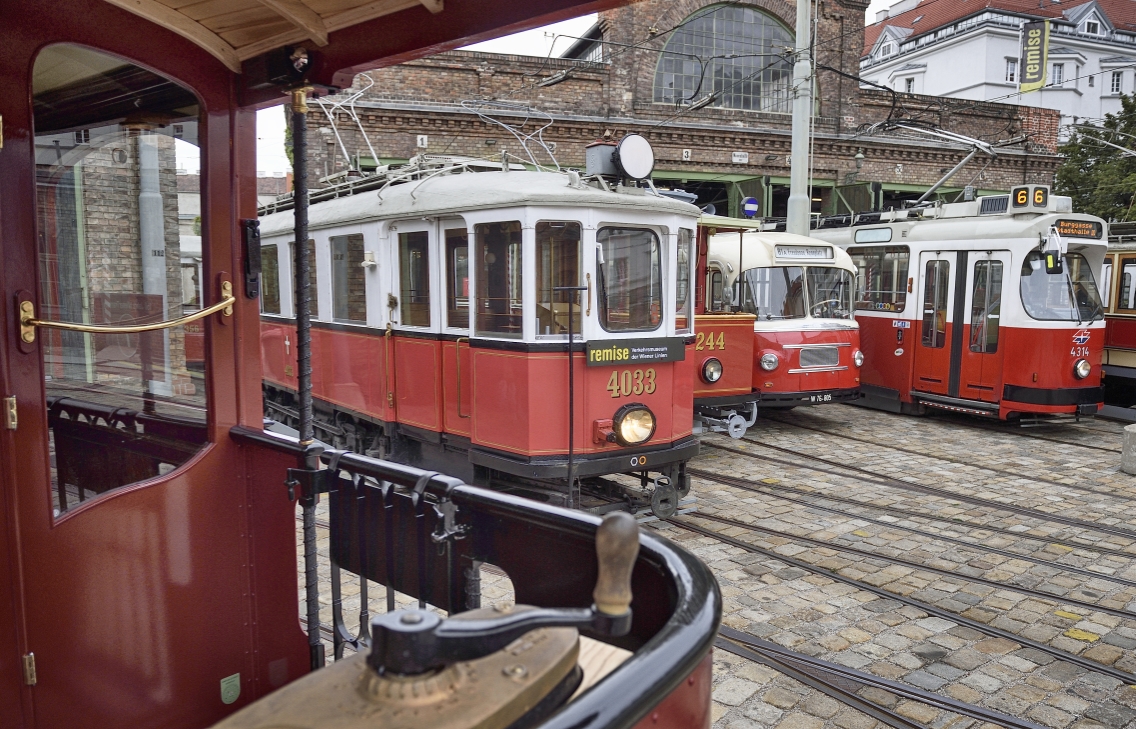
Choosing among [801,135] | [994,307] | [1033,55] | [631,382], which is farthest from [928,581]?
[1033,55]

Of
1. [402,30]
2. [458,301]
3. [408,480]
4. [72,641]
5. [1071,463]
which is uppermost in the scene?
[402,30]

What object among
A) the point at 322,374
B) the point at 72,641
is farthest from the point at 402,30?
the point at 322,374

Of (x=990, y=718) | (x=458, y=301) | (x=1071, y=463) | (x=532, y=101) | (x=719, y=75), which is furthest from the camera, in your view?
(x=719, y=75)

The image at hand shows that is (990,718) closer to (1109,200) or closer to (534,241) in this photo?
(534,241)

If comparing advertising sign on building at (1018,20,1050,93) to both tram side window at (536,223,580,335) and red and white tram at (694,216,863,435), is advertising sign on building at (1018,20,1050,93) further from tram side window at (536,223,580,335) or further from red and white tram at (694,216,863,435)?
tram side window at (536,223,580,335)

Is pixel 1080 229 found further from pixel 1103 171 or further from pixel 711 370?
pixel 1103 171

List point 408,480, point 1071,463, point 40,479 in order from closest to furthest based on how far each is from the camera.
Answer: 1. point 40,479
2. point 408,480
3. point 1071,463

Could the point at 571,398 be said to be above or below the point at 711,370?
above

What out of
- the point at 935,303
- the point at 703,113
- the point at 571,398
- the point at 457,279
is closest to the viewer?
the point at 571,398

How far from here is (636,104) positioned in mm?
19328

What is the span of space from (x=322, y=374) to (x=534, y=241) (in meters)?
3.66

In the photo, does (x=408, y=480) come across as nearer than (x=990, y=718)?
Yes

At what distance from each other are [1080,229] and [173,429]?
11855mm

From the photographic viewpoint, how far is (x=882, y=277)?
43.5 ft
